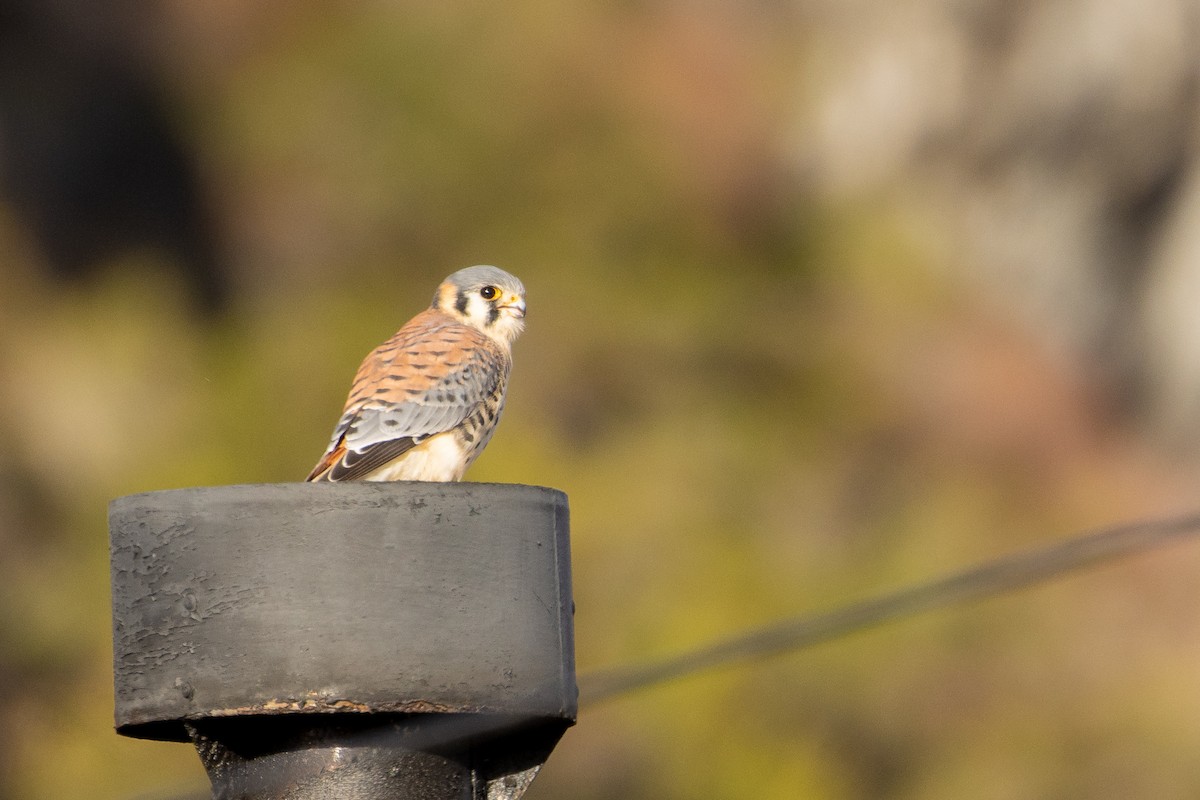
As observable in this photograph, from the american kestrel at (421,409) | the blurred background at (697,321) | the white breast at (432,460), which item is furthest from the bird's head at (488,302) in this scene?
the blurred background at (697,321)

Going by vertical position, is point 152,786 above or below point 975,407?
below

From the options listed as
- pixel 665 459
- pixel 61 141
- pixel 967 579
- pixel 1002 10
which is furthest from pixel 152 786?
pixel 1002 10

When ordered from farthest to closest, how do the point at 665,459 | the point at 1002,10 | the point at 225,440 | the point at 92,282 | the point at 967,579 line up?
the point at 1002,10, the point at 92,282, the point at 665,459, the point at 225,440, the point at 967,579

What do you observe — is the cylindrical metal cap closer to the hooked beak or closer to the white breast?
the white breast

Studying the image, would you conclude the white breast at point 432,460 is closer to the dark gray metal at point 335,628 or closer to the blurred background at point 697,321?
the dark gray metal at point 335,628

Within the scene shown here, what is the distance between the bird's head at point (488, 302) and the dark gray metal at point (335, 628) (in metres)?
2.01

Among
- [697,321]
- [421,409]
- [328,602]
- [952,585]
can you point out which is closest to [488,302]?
[421,409]

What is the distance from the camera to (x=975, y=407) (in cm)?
1265

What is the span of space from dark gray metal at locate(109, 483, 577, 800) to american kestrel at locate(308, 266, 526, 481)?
42.4 inches

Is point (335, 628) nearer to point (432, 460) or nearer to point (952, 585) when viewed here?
point (952, 585)

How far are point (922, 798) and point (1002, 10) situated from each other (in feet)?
23.6

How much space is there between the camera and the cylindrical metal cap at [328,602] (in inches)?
112

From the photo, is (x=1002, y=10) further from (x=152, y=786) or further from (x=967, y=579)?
(x=967, y=579)

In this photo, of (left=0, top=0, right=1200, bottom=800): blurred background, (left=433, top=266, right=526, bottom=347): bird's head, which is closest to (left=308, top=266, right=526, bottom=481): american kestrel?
(left=433, top=266, right=526, bottom=347): bird's head
